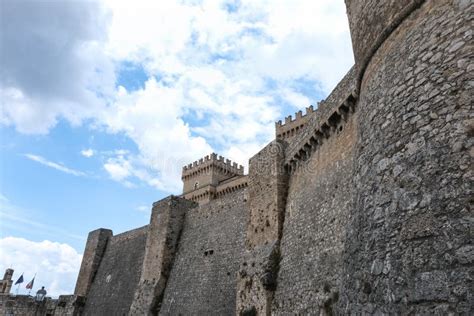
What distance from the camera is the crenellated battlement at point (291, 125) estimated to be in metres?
38.8

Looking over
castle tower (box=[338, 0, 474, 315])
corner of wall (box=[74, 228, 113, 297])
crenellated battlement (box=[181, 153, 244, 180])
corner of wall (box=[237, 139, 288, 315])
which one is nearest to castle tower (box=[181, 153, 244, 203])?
crenellated battlement (box=[181, 153, 244, 180])

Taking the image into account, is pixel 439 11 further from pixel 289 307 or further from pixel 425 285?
pixel 289 307

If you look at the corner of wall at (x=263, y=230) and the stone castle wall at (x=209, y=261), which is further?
the stone castle wall at (x=209, y=261)

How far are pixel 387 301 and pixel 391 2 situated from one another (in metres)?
3.65

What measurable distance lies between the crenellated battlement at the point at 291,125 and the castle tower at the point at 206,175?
7.42m

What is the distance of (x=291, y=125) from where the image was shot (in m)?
40.6

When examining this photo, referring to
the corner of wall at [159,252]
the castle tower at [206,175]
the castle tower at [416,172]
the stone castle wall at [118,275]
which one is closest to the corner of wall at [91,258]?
the stone castle wall at [118,275]

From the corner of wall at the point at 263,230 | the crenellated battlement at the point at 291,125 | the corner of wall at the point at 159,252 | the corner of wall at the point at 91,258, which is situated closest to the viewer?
the corner of wall at the point at 263,230

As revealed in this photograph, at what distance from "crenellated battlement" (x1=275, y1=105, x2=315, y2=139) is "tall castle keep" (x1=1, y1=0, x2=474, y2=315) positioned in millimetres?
24637

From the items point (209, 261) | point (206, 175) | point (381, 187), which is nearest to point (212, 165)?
point (206, 175)

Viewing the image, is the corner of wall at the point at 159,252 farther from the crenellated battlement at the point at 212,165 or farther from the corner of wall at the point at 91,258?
the crenellated battlement at the point at 212,165

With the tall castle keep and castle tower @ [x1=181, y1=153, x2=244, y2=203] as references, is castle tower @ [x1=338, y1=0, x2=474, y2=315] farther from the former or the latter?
castle tower @ [x1=181, y1=153, x2=244, y2=203]

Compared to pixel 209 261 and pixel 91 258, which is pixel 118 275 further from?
pixel 209 261

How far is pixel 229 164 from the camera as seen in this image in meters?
49.1
